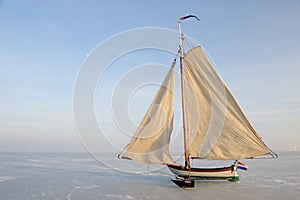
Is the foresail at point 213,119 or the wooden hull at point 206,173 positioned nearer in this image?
the foresail at point 213,119

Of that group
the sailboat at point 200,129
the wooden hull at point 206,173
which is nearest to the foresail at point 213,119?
the sailboat at point 200,129

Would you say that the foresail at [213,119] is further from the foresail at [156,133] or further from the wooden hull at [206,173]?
the foresail at [156,133]

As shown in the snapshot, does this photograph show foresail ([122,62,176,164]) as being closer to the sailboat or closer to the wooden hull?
the sailboat

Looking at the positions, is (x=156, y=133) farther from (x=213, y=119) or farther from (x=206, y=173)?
(x=206, y=173)

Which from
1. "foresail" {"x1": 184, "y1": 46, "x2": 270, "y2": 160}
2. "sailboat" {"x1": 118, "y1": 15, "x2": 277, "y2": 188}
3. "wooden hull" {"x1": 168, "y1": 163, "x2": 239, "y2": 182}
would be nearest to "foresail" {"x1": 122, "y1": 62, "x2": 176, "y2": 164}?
"sailboat" {"x1": 118, "y1": 15, "x2": 277, "y2": 188}

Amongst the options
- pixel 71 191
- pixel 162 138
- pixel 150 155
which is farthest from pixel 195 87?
pixel 71 191

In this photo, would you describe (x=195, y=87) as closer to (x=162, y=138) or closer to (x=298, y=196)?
(x=162, y=138)

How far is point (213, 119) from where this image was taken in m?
17.9

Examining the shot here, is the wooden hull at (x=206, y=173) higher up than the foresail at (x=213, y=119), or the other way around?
the foresail at (x=213, y=119)

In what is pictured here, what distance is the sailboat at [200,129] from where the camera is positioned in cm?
1698

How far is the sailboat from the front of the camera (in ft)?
55.7

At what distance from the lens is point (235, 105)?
1709cm

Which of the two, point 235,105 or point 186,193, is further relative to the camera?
point 235,105

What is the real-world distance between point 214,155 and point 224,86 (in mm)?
4871
